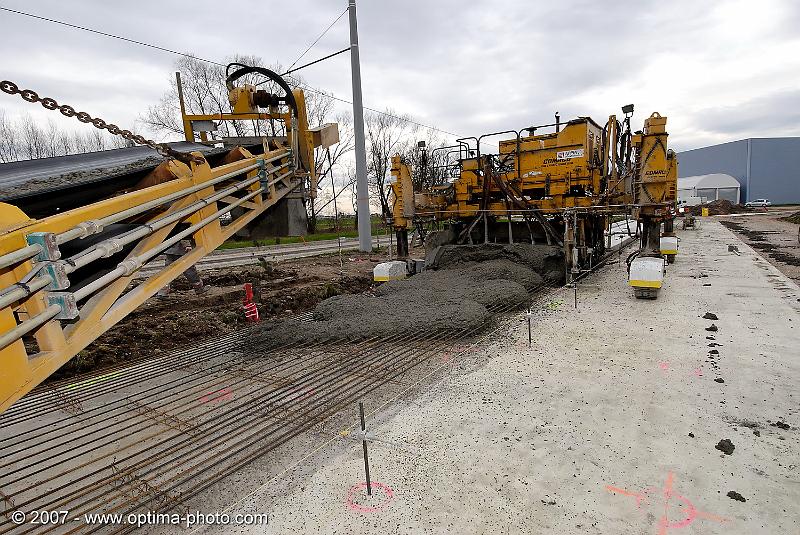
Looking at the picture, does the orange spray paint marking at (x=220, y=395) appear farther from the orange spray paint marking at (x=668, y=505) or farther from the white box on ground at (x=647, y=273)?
the white box on ground at (x=647, y=273)

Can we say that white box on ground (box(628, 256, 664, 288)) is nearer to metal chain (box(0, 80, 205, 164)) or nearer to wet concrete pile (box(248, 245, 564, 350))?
wet concrete pile (box(248, 245, 564, 350))

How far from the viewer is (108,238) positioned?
312 cm

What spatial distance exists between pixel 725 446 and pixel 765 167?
256 feet

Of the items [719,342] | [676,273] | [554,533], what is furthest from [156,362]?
[676,273]

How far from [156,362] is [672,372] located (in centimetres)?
579

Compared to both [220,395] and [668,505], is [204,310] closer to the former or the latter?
[220,395]

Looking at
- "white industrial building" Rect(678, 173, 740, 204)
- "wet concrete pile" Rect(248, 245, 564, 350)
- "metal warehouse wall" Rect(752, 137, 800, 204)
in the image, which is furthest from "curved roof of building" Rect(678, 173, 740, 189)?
"wet concrete pile" Rect(248, 245, 564, 350)

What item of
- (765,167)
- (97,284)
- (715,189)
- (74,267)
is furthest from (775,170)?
(74,267)

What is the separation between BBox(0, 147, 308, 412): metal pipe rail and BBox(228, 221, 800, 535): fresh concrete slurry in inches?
58.1

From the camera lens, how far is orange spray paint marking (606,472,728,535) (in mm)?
2514

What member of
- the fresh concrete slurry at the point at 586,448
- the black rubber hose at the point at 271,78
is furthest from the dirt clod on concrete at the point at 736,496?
the black rubber hose at the point at 271,78

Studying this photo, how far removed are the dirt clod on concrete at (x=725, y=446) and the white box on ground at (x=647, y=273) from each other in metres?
4.74

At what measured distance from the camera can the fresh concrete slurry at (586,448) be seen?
8.67ft

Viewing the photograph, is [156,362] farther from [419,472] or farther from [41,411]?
[419,472]
